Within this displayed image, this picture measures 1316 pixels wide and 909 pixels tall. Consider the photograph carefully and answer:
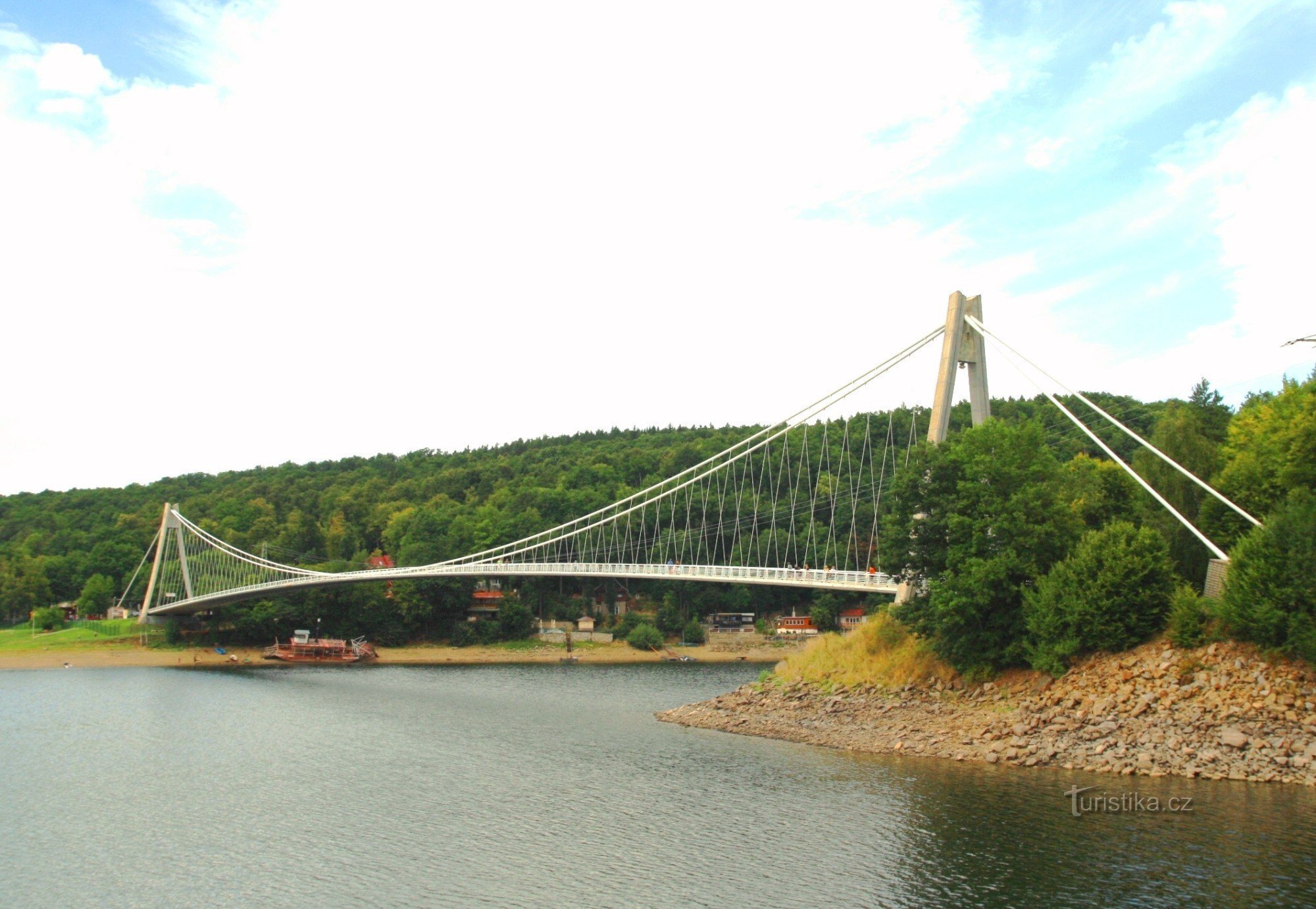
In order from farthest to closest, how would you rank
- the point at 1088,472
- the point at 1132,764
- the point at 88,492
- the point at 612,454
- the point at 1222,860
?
the point at 88,492 < the point at 612,454 < the point at 1088,472 < the point at 1132,764 < the point at 1222,860

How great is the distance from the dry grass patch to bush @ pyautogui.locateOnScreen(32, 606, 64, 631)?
52.9m

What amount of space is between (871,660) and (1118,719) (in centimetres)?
842

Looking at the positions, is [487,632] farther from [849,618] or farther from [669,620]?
[849,618]

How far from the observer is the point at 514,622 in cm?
6450

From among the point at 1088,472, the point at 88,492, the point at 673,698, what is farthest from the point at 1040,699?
the point at 88,492

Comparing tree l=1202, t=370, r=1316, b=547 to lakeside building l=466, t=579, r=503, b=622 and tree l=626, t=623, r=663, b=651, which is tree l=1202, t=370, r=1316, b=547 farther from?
lakeside building l=466, t=579, r=503, b=622

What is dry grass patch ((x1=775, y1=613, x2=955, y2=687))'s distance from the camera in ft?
91.8

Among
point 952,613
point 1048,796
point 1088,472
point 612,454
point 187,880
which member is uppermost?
point 612,454

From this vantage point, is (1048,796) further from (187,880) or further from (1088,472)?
(1088,472)

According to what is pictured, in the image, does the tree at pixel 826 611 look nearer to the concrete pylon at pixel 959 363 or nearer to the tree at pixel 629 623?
the tree at pixel 629 623

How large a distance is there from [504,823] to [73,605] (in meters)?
64.6

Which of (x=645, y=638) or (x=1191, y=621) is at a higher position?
(x=1191, y=621)

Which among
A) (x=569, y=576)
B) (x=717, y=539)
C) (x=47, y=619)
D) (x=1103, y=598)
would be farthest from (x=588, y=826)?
(x=47, y=619)

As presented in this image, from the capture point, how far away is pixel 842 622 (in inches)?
2566
